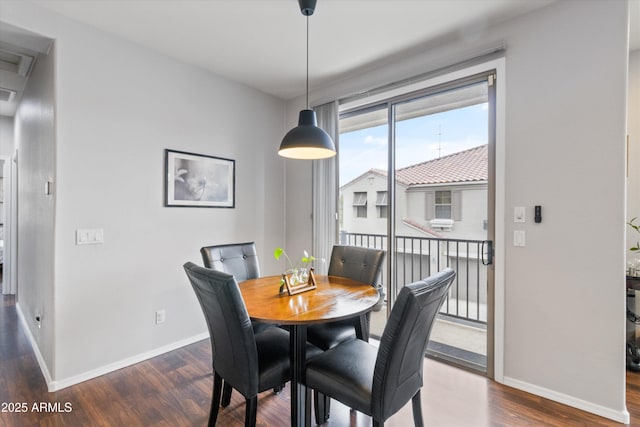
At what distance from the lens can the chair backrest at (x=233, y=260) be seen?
238cm

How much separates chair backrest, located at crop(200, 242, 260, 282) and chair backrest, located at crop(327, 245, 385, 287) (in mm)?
706

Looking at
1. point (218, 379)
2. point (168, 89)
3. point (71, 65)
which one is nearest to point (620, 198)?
point (218, 379)

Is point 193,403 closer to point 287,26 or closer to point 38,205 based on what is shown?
point 38,205

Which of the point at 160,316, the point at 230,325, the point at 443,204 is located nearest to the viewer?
the point at 230,325

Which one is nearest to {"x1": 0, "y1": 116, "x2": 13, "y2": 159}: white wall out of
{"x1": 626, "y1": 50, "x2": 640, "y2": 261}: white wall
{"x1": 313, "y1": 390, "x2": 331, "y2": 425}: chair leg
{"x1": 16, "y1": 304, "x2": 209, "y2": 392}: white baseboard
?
{"x1": 16, "y1": 304, "x2": 209, "y2": 392}: white baseboard

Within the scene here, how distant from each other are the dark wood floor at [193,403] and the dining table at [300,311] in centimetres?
45

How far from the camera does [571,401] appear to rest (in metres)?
2.05

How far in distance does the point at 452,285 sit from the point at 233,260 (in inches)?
99.8

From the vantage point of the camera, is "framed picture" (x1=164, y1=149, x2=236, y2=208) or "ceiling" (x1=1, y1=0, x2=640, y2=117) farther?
"framed picture" (x1=164, y1=149, x2=236, y2=208)

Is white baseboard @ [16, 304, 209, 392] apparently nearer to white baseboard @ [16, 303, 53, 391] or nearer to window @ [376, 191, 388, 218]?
white baseboard @ [16, 303, 53, 391]

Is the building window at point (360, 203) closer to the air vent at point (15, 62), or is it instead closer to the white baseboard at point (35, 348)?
the white baseboard at point (35, 348)

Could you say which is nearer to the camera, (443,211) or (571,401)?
(571,401)

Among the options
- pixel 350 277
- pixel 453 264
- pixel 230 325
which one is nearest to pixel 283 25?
pixel 350 277

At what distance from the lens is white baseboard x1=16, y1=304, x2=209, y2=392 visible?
2275 mm
